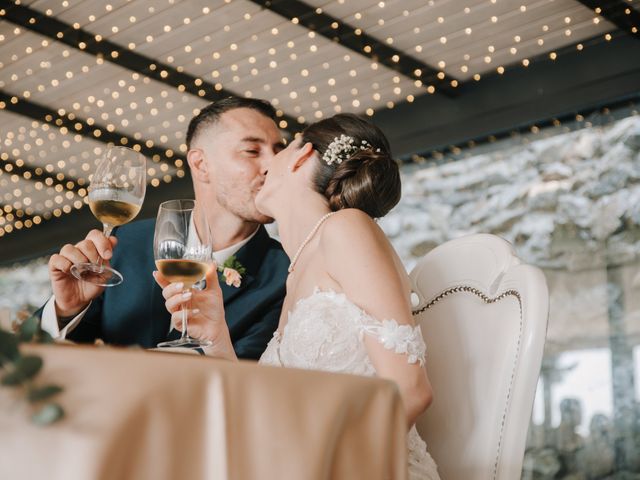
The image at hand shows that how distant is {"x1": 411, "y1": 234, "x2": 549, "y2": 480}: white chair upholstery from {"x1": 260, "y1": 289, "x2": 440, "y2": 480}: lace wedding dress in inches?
3.7

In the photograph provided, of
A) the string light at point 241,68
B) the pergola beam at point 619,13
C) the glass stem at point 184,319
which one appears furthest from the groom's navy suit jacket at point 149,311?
the pergola beam at point 619,13

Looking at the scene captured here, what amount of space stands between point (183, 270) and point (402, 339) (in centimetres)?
43

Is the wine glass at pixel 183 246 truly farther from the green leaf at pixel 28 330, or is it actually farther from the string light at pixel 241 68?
the string light at pixel 241 68

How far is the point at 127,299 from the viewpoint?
2725mm

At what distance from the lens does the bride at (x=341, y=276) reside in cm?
167

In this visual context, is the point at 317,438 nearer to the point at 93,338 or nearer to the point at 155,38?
the point at 93,338

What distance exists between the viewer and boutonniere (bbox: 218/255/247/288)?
2684mm

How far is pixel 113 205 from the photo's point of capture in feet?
6.30

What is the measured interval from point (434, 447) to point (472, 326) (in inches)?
11.1

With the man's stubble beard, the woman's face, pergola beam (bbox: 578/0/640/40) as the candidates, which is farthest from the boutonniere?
pergola beam (bbox: 578/0/640/40)

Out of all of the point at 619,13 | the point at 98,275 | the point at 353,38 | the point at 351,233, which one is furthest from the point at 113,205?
the point at 619,13

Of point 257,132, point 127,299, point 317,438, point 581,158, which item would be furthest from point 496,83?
point 317,438

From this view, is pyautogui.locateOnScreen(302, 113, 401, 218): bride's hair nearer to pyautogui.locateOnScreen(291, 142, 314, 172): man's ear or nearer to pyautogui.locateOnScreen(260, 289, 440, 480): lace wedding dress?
pyautogui.locateOnScreen(291, 142, 314, 172): man's ear

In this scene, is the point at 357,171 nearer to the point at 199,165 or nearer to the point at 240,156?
the point at 240,156
